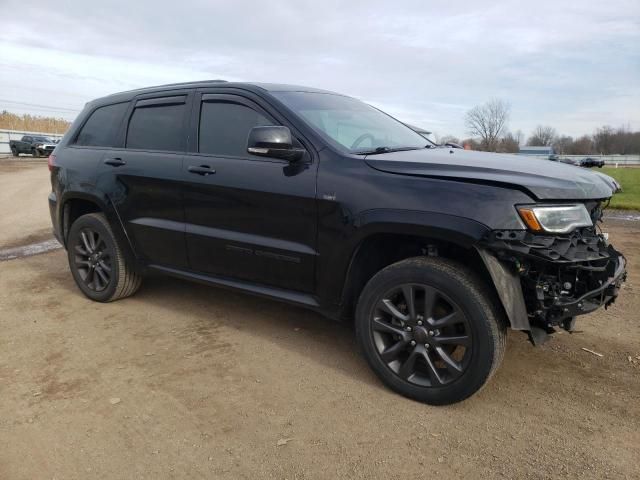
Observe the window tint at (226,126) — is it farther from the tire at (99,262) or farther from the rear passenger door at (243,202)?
the tire at (99,262)

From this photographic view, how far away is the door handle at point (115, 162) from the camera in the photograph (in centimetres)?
436

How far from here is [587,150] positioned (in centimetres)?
8538

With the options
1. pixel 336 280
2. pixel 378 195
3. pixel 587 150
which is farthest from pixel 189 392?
pixel 587 150

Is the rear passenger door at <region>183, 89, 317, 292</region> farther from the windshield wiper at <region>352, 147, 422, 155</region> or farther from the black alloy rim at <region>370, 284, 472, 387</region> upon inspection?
the black alloy rim at <region>370, 284, 472, 387</region>

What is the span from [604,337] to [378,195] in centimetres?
223

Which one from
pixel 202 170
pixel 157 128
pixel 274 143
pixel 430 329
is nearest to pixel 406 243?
pixel 430 329

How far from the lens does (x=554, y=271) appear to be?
106 inches

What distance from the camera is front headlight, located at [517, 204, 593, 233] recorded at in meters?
2.60

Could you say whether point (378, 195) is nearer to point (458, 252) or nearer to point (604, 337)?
point (458, 252)

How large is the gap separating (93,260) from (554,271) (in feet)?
12.9

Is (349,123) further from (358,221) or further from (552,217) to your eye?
(552,217)

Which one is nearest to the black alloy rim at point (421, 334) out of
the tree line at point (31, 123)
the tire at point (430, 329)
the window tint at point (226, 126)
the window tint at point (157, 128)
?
the tire at point (430, 329)

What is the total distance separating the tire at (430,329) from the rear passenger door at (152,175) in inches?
69.2

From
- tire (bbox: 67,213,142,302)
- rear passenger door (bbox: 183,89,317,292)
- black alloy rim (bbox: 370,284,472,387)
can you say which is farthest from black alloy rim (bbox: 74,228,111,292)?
black alloy rim (bbox: 370,284,472,387)
